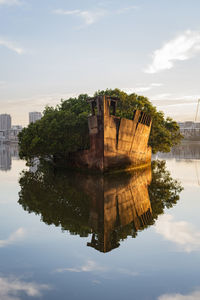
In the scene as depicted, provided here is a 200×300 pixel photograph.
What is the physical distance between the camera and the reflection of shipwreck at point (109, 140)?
76.4 ft

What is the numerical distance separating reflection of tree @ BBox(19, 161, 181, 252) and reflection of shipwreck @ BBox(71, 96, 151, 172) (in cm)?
343

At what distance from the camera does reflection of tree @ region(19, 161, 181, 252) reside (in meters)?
9.72

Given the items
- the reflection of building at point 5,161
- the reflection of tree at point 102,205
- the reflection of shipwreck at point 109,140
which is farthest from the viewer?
the reflection of building at point 5,161

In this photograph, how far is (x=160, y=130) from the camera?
3769 cm

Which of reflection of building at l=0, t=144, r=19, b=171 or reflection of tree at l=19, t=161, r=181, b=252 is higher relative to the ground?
reflection of tree at l=19, t=161, r=181, b=252

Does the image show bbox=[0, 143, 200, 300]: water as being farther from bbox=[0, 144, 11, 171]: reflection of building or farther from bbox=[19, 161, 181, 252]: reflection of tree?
bbox=[0, 144, 11, 171]: reflection of building

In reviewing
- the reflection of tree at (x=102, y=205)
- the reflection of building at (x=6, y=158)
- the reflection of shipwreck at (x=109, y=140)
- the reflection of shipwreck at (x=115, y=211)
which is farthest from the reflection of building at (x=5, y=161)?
the reflection of shipwreck at (x=115, y=211)

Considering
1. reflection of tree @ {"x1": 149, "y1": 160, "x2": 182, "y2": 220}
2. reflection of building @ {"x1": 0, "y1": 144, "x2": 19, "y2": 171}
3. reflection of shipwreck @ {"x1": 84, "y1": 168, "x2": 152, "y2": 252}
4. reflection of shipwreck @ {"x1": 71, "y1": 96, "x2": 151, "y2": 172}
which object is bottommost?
reflection of building @ {"x1": 0, "y1": 144, "x2": 19, "y2": 171}

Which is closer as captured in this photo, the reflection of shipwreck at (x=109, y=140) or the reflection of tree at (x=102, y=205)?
the reflection of tree at (x=102, y=205)

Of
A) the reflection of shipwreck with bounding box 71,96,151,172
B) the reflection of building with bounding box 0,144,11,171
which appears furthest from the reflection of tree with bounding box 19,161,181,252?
the reflection of building with bounding box 0,144,11,171

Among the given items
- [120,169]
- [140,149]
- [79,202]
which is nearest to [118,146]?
[120,169]

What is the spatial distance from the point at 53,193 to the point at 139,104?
23.7m

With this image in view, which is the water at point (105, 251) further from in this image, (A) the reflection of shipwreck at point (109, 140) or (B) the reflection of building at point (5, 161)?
(B) the reflection of building at point (5, 161)

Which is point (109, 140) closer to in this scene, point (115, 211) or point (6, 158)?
point (115, 211)
